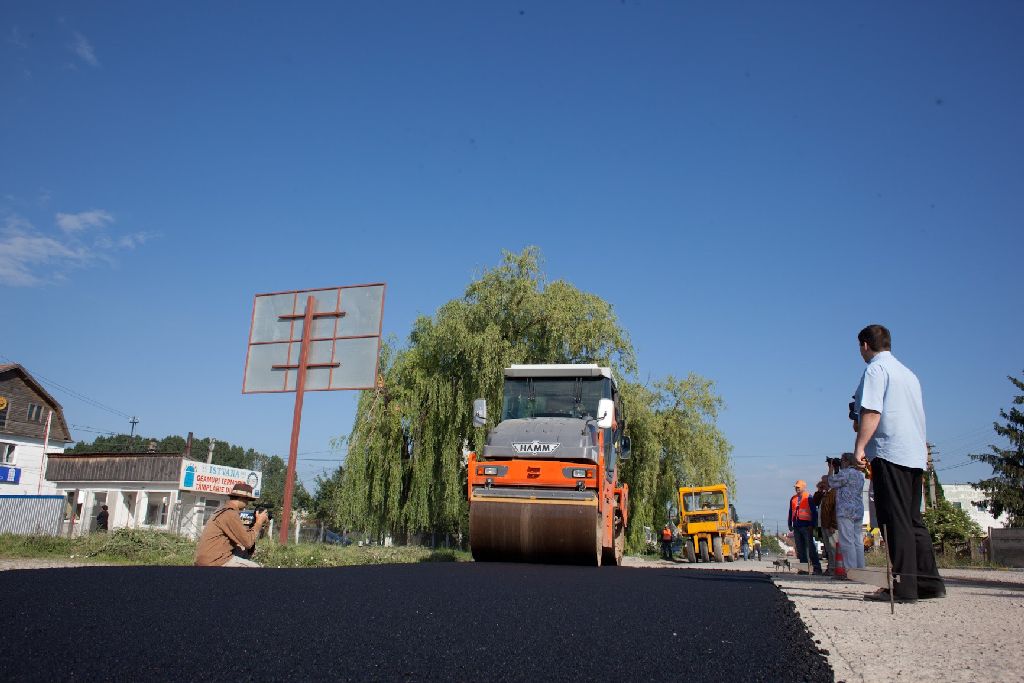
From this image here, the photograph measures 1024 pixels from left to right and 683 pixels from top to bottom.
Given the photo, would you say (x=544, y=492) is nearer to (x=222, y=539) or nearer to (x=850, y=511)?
(x=850, y=511)

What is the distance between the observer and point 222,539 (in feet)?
25.2

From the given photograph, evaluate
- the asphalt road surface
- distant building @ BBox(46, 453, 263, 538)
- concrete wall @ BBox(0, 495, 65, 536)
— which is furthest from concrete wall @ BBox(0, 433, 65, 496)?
the asphalt road surface

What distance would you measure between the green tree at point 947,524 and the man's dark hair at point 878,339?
2590 cm

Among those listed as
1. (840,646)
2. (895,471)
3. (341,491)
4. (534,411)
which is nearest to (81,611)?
(840,646)

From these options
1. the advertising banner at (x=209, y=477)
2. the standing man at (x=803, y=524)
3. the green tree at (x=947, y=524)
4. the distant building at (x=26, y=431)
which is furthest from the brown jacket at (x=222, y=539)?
the distant building at (x=26, y=431)

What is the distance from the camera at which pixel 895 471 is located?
480 centimetres

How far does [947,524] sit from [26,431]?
47840 mm

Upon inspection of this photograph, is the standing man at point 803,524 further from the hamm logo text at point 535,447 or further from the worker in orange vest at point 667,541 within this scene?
the worker in orange vest at point 667,541

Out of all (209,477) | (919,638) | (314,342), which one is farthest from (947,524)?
(209,477)

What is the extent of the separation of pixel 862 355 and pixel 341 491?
15.0 metres

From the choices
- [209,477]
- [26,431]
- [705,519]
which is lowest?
[705,519]

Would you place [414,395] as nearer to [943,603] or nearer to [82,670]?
[943,603]

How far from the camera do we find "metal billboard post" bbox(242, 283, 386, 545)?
15.4 metres

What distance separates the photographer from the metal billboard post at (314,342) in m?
15.4
